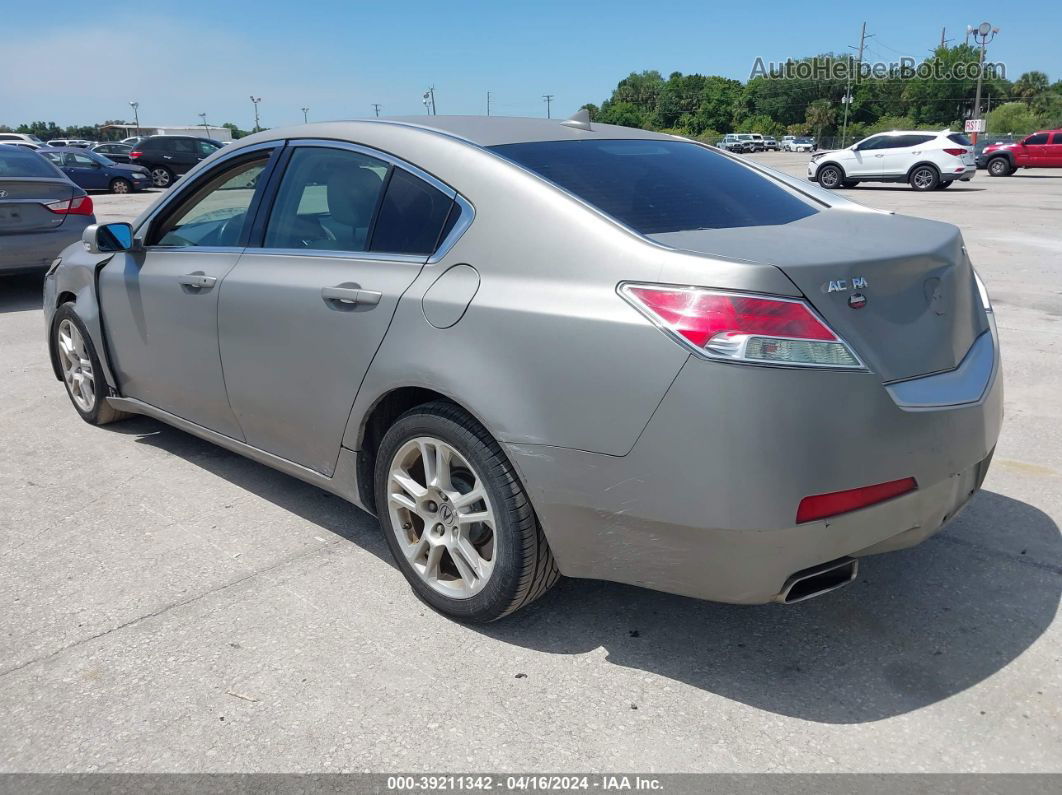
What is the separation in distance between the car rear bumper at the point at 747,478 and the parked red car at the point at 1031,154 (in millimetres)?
34658

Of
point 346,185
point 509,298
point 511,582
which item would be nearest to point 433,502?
point 511,582

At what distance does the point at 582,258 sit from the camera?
255 cm

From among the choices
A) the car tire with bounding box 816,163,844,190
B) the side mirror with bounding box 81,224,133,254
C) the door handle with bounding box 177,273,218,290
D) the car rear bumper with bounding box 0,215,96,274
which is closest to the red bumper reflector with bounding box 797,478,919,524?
the door handle with bounding box 177,273,218,290

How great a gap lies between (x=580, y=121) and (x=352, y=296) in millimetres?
1271

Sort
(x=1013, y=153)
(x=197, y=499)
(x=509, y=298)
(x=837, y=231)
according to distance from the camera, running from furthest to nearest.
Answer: (x=1013, y=153) < (x=197, y=499) < (x=837, y=231) < (x=509, y=298)

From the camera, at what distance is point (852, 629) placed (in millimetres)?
2928

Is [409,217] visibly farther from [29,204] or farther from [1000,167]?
[1000,167]

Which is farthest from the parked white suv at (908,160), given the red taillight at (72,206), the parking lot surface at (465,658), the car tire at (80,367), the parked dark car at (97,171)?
the parking lot surface at (465,658)

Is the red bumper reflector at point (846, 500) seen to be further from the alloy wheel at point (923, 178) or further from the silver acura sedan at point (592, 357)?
the alloy wheel at point (923, 178)

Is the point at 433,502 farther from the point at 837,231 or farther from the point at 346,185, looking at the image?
the point at 837,231

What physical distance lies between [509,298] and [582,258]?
255 mm

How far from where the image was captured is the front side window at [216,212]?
386 centimetres

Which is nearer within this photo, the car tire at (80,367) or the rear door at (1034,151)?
Answer: the car tire at (80,367)

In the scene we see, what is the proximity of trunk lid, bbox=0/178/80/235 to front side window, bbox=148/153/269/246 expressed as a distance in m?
5.37
